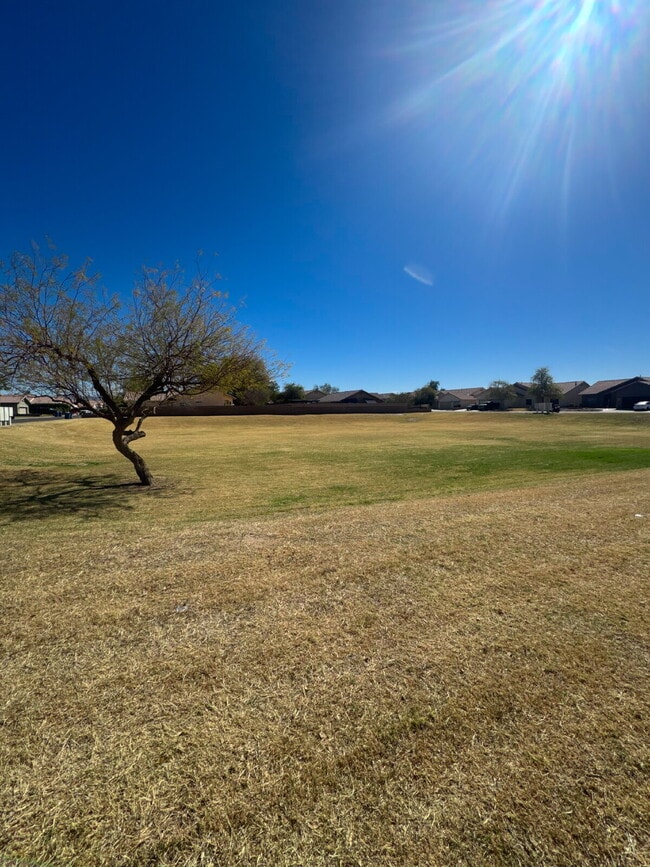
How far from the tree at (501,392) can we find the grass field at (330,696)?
86667 millimetres

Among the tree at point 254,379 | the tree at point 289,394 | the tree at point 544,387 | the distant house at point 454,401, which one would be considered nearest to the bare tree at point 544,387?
the tree at point 544,387

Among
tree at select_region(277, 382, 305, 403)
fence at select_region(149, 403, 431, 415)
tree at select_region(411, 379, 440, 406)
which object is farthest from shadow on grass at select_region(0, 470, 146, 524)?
tree at select_region(411, 379, 440, 406)

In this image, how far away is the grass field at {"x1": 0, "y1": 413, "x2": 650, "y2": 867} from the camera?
5.77 feet

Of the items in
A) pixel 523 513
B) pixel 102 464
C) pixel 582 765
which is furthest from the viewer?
pixel 102 464

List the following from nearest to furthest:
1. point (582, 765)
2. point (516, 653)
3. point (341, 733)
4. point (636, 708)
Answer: point (582, 765) → point (341, 733) → point (636, 708) → point (516, 653)

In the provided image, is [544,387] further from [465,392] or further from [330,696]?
[330,696]

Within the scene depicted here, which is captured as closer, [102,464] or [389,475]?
[389,475]

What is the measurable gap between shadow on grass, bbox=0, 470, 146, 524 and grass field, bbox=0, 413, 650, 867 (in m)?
2.96

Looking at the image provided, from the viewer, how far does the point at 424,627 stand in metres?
3.33

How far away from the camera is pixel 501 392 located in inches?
3396

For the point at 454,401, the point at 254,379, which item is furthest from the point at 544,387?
the point at 254,379

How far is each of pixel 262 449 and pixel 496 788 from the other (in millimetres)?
20356

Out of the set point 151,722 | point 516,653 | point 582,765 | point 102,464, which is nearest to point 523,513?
point 516,653

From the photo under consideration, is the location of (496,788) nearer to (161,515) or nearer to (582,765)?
(582,765)
